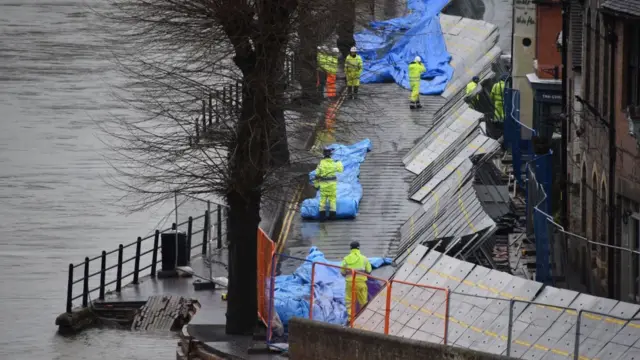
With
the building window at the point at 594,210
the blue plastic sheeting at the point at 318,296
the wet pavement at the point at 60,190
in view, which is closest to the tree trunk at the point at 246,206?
the blue plastic sheeting at the point at 318,296

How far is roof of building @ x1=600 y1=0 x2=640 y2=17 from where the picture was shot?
2695 cm

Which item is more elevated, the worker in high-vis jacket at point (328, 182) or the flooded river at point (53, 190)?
the worker in high-vis jacket at point (328, 182)

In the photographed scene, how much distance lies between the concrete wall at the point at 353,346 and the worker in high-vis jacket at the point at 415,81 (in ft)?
66.5

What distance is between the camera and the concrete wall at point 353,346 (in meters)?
23.7

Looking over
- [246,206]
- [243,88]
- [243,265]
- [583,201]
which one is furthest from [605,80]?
[243,265]

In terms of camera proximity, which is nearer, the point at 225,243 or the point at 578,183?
the point at 578,183

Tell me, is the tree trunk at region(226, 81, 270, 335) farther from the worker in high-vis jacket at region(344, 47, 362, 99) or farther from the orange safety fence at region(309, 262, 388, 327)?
the worker in high-vis jacket at region(344, 47, 362, 99)

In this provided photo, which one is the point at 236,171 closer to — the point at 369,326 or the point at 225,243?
the point at 369,326

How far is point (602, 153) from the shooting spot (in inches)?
1237

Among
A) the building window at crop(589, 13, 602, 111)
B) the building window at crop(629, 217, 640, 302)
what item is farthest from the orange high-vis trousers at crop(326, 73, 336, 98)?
the building window at crop(629, 217, 640, 302)

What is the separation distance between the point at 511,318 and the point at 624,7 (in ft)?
22.4

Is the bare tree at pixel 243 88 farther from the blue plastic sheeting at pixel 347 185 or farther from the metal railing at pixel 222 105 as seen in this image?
the blue plastic sheeting at pixel 347 185

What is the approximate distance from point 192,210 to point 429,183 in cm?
1083

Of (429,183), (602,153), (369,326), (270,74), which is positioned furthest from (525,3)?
(369,326)
